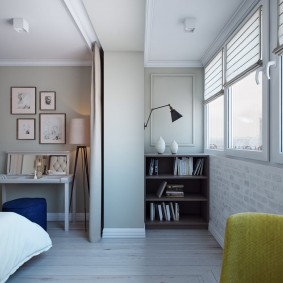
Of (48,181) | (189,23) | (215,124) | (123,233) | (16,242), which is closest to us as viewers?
(16,242)

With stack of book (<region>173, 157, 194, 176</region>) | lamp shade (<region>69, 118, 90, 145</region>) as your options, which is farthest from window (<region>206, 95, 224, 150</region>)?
lamp shade (<region>69, 118, 90, 145</region>)

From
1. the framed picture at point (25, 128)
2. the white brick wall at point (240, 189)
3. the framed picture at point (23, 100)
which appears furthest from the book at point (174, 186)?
the framed picture at point (23, 100)

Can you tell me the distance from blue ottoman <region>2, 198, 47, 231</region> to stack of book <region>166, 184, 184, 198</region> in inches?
66.0

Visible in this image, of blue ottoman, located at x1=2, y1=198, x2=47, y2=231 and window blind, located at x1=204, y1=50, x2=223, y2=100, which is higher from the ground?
window blind, located at x1=204, y1=50, x2=223, y2=100

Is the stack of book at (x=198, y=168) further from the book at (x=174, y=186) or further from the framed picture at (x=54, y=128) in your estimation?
the framed picture at (x=54, y=128)

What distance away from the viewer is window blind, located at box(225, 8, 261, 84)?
2.16 m

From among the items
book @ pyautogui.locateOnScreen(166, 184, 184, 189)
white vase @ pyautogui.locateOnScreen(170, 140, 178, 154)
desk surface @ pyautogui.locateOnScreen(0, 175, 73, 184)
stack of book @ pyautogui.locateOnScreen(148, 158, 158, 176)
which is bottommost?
book @ pyautogui.locateOnScreen(166, 184, 184, 189)

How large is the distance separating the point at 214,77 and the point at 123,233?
2.37 metres

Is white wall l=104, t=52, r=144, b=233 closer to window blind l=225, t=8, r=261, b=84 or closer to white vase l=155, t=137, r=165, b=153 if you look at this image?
white vase l=155, t=137, r=165, b=153

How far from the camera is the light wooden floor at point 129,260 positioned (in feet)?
7.58

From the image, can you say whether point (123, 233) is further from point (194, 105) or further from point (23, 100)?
point (23, 100)

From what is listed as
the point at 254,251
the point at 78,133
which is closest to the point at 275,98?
the point at 254,251

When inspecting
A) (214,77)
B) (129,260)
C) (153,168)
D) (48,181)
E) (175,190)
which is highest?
(214,77)

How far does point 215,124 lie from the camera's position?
139 inches
